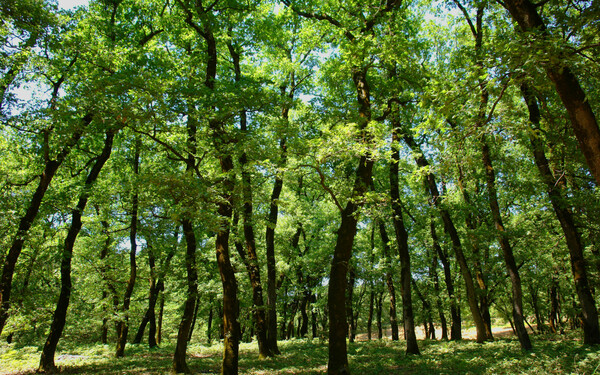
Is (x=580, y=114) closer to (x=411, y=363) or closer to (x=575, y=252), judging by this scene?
(x=575, y=252)

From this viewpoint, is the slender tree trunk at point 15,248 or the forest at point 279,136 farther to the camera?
the slender tree trunk at point 15,248

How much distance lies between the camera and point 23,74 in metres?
9.35

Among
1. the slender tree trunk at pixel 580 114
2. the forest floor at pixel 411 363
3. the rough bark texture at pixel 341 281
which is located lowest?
the forest floor at pixel 411 363

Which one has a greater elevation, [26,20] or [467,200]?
[26,20]

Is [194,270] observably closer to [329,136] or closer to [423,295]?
[329,136]

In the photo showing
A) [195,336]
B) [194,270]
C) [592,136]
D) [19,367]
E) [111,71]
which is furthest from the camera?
[195,336]

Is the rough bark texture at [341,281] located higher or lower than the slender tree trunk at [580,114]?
lower

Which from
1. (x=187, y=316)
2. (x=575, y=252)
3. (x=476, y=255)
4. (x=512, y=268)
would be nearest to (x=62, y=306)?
(x=187, y=316)

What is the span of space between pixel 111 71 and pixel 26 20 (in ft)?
7.93

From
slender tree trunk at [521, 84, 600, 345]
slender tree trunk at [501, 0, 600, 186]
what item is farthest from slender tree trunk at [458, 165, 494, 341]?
slender tree trunk at [501, 0, 600, 186]

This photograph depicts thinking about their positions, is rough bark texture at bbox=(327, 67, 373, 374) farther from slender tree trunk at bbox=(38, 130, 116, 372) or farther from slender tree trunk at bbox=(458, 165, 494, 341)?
slender tree trunk at bbox=(38, 130, 116, 372)

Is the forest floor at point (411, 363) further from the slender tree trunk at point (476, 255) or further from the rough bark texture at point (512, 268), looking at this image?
the slender tree trunk at point (476, 255)

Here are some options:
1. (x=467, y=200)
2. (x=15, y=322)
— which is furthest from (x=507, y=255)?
(x=15, y=322)

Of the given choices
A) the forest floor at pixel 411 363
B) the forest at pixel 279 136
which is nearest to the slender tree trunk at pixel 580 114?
the forest at pixel 279 136
